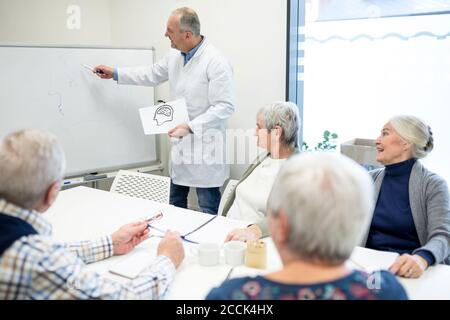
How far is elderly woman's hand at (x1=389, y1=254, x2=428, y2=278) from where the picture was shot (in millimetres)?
1411

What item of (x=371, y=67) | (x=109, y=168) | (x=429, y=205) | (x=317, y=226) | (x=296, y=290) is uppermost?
(x=371, y=67)

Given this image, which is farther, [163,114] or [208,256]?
[163,114]

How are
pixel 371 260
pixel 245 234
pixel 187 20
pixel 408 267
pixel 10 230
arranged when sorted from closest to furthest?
pixel 10 230 < pixel 408 267 < pixel 371 260 < pixel 245 234 < pixel 187 20

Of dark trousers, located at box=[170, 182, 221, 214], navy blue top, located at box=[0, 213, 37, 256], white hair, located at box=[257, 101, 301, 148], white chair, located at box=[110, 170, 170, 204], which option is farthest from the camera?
dark trousers, located at box=[170, 182, 221, 214]

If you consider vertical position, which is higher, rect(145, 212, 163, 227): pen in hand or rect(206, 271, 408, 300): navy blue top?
rect(206, 271, 408, 300): navy blue top

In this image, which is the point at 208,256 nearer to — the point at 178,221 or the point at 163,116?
the point at 178,221

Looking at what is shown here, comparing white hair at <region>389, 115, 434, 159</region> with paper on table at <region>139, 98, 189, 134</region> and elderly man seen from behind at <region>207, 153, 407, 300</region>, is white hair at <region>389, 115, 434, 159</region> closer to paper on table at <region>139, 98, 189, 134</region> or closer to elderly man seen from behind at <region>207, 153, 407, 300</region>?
elderly man seen from behind at <region>207, 153, 407, 300</region>

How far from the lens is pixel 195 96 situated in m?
2.95

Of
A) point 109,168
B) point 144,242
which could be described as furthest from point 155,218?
point 109,168

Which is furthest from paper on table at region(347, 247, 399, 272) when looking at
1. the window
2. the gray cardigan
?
the window

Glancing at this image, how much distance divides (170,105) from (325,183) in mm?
2177

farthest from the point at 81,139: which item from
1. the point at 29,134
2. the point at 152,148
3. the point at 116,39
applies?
the point at 29,134

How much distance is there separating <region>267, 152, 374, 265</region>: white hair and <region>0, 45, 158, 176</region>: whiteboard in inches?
94.8

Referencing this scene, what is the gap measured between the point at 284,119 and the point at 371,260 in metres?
0.80
